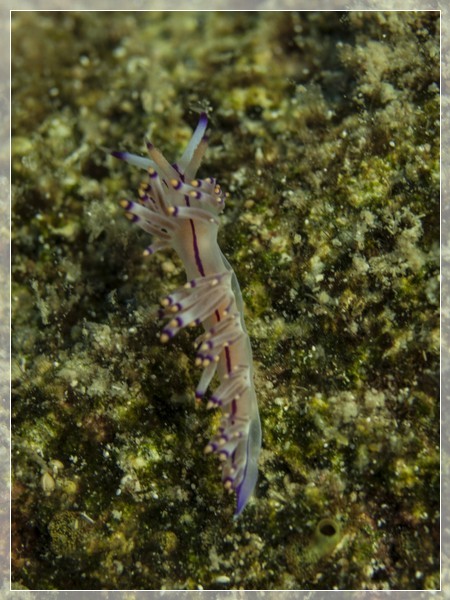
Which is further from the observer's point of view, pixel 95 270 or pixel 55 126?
pixel 55 126

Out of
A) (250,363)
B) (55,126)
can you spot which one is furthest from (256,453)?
(55,126)

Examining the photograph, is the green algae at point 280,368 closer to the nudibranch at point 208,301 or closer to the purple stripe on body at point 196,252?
the nudibranch at point 208,301

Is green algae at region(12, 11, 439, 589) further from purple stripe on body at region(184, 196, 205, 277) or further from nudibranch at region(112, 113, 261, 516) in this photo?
purple stripe on body at region(184, 196, 205, 277)

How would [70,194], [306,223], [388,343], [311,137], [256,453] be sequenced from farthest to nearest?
[70,194], [311,137], [306,223], [388,343], [256,453]

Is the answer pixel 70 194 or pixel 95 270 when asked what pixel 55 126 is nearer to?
pixel 70 194

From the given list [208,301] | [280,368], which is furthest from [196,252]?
[280,368]

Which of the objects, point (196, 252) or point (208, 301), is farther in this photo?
point (196, 252)

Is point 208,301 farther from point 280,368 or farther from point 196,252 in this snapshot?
point 280,368

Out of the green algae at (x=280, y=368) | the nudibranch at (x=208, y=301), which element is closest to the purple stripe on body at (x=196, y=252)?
the nudibranch at (x=208, y=301)
